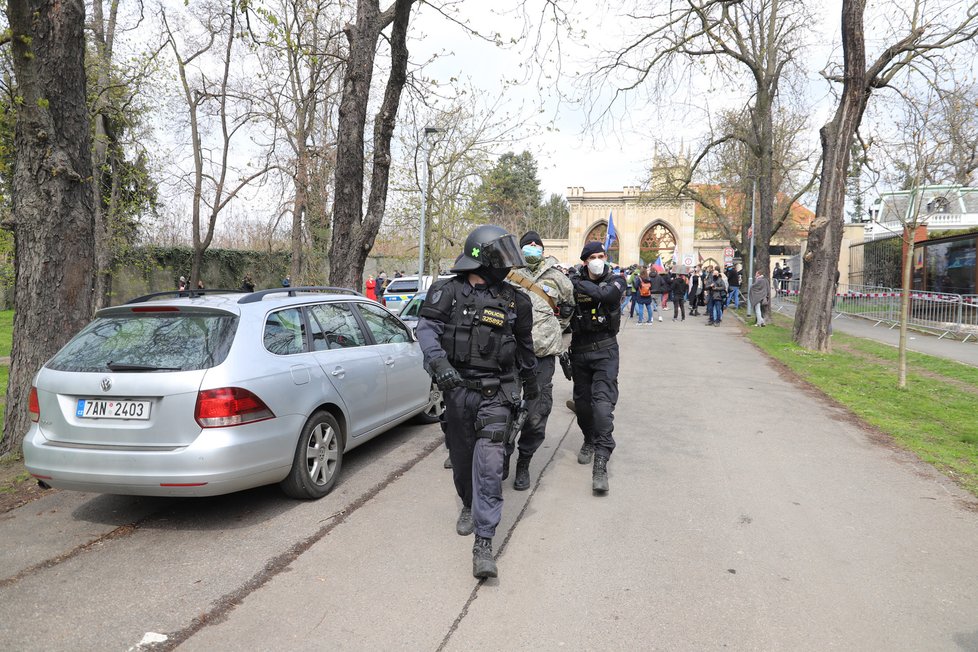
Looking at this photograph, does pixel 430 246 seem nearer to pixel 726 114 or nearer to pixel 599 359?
pixel 726 114

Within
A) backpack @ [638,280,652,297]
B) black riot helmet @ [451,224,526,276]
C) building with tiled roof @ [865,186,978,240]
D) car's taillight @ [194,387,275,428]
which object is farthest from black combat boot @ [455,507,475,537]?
backpack @ [638,280,652,297]

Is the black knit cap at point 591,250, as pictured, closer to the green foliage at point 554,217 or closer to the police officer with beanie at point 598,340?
the police officer with beanie at point 598,340

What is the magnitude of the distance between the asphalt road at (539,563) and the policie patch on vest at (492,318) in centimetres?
137

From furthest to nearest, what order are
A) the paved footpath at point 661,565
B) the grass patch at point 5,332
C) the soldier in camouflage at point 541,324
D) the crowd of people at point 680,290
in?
1. the crowd of people at point 680,290
2. the grass patch at point 5,332
3. the soldier in camouflage at point 541,324
4. the paved footpath at point 661,565

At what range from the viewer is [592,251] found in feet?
17.0

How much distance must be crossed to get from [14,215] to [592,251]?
5.02 m

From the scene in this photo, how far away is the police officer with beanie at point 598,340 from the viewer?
201 inches

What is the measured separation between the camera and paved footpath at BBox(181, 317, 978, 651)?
2990 millimetres

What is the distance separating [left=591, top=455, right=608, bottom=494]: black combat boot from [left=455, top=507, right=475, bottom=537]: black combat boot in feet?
3.73

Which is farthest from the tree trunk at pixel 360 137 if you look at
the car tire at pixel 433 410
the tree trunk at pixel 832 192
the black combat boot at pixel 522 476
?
the tree trunk at pixel 832 192

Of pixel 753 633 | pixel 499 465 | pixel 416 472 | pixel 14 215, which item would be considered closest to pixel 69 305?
pixel 14 215

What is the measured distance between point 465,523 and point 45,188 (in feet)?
15.2

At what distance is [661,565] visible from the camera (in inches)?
145

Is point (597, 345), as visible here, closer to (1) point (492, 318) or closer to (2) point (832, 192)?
(1) point (492, 318)
